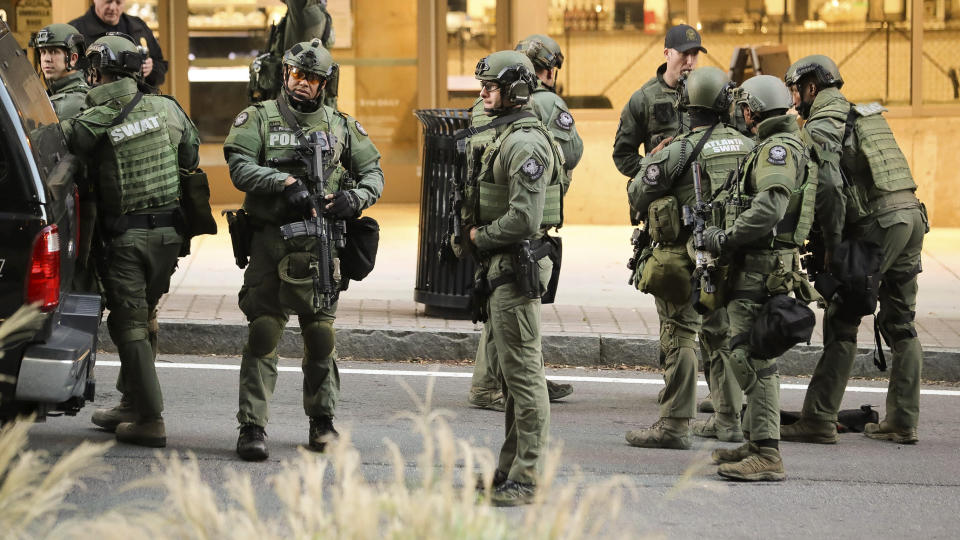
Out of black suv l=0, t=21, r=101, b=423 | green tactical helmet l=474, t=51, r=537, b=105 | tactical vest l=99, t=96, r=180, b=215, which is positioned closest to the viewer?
black suv l=0, t=21, r=101, b=423

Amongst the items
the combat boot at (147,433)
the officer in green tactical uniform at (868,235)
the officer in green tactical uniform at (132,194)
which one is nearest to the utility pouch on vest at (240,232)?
the officer in green tactical uniform at (132,194)

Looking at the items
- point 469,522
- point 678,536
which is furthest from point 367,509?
point 678,536

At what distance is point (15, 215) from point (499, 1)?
9688 millimetres

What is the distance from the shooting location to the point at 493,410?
8.08 m

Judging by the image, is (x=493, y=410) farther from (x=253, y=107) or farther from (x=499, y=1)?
(x=499, y=1)

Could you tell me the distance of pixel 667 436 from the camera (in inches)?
287

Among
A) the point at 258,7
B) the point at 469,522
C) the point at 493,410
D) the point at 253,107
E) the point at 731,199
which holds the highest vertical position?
the point at 258,7

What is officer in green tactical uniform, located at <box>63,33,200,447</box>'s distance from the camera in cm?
683

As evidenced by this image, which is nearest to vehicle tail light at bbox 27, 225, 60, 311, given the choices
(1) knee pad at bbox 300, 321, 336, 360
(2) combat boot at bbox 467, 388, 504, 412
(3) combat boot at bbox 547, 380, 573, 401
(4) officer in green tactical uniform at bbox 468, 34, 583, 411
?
(1) knee pad at bbox 300, 321, 336, 360

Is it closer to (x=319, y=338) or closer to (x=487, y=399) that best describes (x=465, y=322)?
(x=487, y=399)

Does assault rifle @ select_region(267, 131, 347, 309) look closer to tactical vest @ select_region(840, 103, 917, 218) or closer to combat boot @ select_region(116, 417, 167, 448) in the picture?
combat boot @ select_region(116, 417, 167, 448)

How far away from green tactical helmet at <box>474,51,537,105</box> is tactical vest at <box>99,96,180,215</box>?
167 cm

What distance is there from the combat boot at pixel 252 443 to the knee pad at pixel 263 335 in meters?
0.36

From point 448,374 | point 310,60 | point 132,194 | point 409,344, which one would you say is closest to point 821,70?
point 310,60
